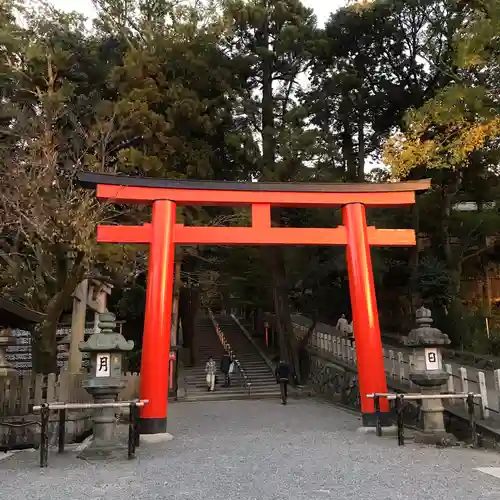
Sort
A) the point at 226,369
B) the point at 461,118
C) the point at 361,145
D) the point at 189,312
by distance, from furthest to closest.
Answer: the point at 361,145, the point at 189,312, the point at 226,369, the point at 461,118

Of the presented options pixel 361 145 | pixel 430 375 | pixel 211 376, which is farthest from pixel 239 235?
pixel 361 145

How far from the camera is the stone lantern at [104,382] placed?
24.5ft

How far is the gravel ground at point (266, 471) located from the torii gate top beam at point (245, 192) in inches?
191

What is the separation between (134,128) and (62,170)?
12.4ft

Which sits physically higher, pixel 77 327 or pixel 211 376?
pixel 77 327

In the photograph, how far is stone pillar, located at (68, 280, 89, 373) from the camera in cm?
1519

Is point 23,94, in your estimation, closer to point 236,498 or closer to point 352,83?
point 352,83

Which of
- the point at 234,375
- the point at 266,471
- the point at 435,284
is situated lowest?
the point at 266,471

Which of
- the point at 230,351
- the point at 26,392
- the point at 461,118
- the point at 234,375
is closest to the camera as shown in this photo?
the point at 26,392

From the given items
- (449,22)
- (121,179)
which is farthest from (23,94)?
(449,22)

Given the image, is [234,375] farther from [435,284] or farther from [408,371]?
[408,371]

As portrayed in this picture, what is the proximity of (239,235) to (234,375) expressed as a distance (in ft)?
40.0

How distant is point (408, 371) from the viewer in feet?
39.7

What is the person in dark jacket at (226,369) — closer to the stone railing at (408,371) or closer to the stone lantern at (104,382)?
the stone railing at (408,371)
